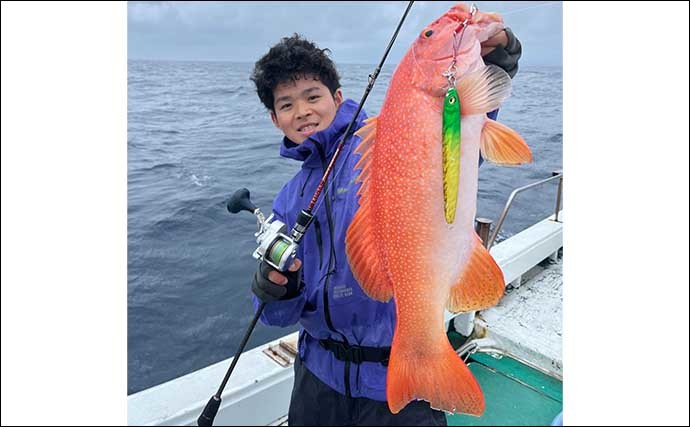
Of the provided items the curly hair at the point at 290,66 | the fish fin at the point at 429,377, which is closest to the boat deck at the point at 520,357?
the fish fin at the point at 429,377

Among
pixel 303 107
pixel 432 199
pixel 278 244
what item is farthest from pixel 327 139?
pixel 432 199

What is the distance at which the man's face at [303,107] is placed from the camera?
1.89m

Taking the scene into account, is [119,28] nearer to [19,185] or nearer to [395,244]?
[19,185]

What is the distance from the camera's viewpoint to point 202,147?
1126 cm

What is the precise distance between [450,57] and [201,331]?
203 inches

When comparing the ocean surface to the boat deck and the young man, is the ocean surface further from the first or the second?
the boat deck

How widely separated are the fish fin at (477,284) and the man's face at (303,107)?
1100 mm

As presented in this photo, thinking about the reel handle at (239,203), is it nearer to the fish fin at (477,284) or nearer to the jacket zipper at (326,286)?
the jacket zipper at (326,286)

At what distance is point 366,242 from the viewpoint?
1.00m

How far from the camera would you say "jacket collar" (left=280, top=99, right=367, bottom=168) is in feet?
5.93

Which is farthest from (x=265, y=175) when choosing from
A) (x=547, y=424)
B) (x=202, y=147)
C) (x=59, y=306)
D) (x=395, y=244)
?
(x=395, y=244)

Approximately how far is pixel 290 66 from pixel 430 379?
1.42 meters

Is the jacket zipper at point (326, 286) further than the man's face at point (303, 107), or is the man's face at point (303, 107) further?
the man's face at point (303, 107)

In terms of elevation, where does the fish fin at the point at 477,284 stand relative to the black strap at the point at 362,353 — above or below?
above
